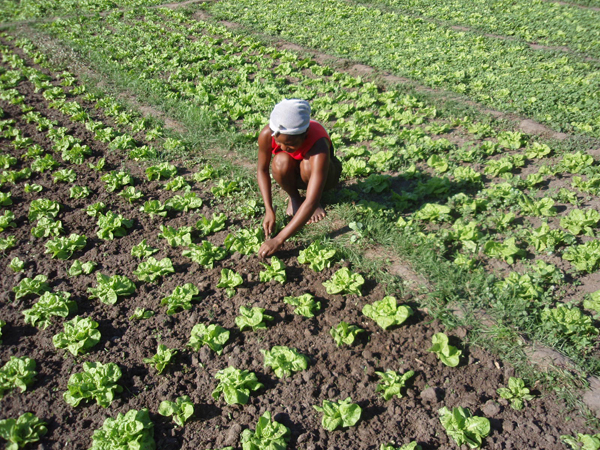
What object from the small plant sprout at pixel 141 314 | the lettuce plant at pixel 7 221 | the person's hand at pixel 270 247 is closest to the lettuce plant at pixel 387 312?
the person's hand at pixel 270 247

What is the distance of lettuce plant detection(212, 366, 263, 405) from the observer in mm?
2732

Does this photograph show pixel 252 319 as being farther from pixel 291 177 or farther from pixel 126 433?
pixel 291 177

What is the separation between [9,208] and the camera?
4.95m

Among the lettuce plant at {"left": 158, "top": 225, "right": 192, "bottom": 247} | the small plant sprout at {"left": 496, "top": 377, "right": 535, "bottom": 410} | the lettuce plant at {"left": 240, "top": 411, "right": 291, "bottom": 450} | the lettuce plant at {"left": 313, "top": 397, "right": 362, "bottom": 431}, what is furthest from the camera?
the lettuce plant at {"left": 158, "top": 225, "right": 192, "bottom": 247}

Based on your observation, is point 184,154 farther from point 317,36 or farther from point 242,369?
point 317,36

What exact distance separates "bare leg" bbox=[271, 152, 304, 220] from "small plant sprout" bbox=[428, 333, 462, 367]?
6.84 feet

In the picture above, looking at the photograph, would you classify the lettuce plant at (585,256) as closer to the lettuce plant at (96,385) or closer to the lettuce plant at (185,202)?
the lettuce plant at (185,202)

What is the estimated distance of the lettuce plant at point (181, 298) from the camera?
344cm

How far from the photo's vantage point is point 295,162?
4117 mm

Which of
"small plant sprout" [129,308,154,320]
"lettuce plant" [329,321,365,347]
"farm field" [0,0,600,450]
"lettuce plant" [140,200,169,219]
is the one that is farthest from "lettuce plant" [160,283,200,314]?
"lettuce plant" [140,200,169,219]

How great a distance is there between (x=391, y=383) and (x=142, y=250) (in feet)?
9.06

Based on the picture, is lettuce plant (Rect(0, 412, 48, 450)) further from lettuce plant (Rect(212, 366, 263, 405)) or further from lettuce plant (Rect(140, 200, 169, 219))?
lettuce plant (Rect(140, 200, 169, 219))

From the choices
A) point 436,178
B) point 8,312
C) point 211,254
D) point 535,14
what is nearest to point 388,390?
point 211,254

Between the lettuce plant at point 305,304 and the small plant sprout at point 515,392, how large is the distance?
1474 millimetres
